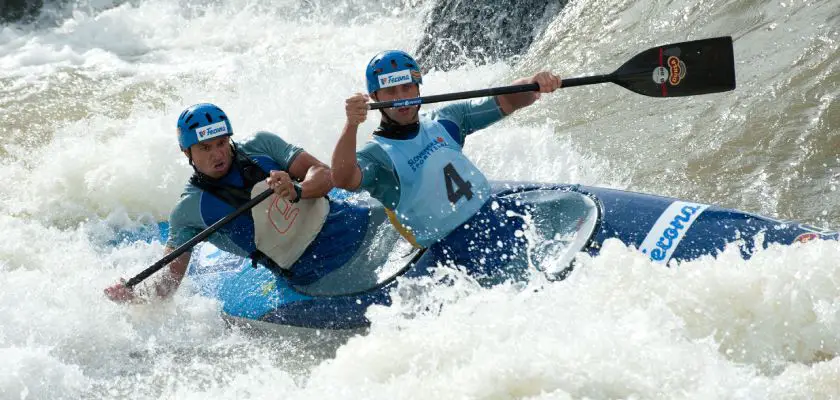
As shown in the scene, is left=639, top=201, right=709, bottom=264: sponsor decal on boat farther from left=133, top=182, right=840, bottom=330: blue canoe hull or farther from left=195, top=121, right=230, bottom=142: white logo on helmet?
left=195, top=121, right=230, bottom=142: white logo on helmet

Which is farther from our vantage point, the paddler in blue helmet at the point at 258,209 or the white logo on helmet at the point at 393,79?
the paddler in blue helmet at the point at 258,209

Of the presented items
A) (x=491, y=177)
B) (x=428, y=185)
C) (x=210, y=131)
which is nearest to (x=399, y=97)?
(x=428, y=185)

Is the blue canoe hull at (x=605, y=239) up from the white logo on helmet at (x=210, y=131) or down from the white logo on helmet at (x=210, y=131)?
down

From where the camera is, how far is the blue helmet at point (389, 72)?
426cm

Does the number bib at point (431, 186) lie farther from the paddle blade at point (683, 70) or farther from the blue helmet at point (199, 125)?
the paddle blade at point (683, 70)

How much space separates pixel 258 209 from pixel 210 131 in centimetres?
45

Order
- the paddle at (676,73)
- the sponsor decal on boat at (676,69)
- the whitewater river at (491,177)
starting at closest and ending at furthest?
the whitewater river at (491,177) → the paddle at (676,73) → the sponsor decal on boat at (676,69)

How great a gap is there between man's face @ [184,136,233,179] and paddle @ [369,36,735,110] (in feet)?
3.47

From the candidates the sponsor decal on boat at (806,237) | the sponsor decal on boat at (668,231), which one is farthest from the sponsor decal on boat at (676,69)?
the sponsor decal on boat at (806,237)

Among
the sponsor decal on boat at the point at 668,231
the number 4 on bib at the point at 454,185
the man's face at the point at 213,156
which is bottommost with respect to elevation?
the sponsor decal on boat at the point at 668,231

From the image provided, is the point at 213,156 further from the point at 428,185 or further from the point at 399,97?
the point at 428,185

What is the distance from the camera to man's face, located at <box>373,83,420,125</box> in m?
4.29

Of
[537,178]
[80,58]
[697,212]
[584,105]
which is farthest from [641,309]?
Result: [80,58]

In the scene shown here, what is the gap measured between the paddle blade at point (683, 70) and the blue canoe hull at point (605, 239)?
2.07 feet
